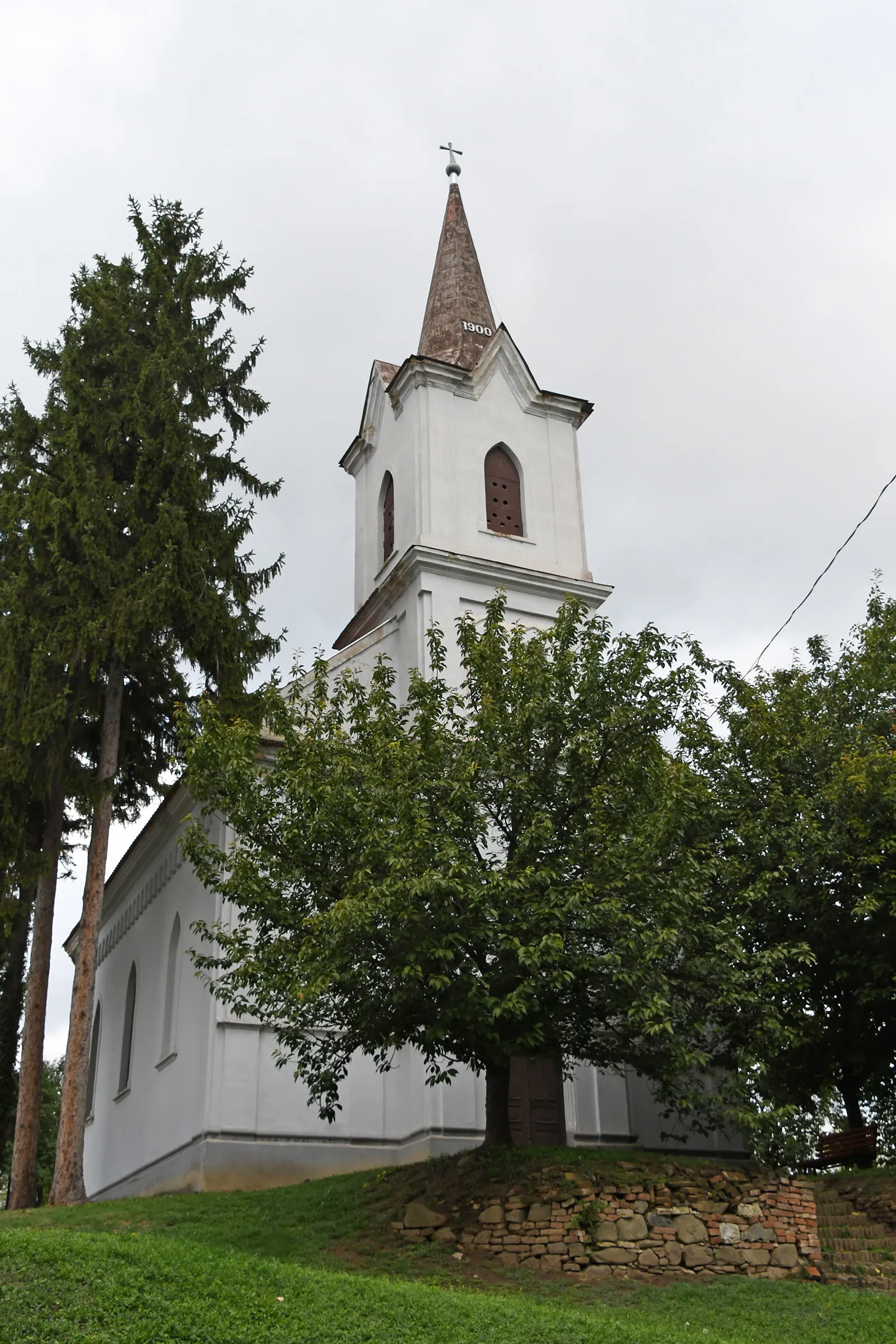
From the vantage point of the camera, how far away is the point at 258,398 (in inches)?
949

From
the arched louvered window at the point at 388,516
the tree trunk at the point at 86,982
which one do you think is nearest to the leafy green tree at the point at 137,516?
the tree trunk at the point at 86,982

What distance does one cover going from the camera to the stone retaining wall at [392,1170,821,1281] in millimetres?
13758

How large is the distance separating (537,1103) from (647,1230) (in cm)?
604

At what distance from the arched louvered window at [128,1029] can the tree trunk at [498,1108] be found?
37.5 feet

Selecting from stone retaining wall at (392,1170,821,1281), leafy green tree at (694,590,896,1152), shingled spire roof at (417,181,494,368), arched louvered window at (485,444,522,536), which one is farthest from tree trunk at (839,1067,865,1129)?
shingled spire roof at (417,181,494,368)

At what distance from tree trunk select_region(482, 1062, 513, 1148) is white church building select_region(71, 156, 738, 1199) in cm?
363

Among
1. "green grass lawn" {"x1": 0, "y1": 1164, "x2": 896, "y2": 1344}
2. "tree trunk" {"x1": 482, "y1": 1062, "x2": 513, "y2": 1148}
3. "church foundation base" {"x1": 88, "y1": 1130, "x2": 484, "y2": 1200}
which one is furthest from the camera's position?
"church foundation base" {"x1": 88, "y1": 1130, "x2": 484, "y2": 1200}

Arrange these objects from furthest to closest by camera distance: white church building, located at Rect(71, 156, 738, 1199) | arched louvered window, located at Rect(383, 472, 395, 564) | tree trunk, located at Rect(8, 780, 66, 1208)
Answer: arched louvered window, located at Rect(383, 472, 395, 564), tree trunk, located at Rect(8, 780, 66, 1208), white church building, located at Rect(71, 156, 738, 1199)

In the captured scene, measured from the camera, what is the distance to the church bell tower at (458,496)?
A: 23969mm

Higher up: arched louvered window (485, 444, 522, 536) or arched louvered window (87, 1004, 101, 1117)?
arched louvered window (485, 444, 522, 536)

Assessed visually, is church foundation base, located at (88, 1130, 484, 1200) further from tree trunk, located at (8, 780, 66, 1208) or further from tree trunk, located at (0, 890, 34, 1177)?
tree trunk, located at (0, 890, 34, 1177)

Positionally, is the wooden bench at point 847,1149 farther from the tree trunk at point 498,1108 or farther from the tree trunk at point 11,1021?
the tree trunk at point 11,1021

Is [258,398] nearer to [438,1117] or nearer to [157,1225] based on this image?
[438,1117]

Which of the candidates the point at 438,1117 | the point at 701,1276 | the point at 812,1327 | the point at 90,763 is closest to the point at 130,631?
the point at 90,763
